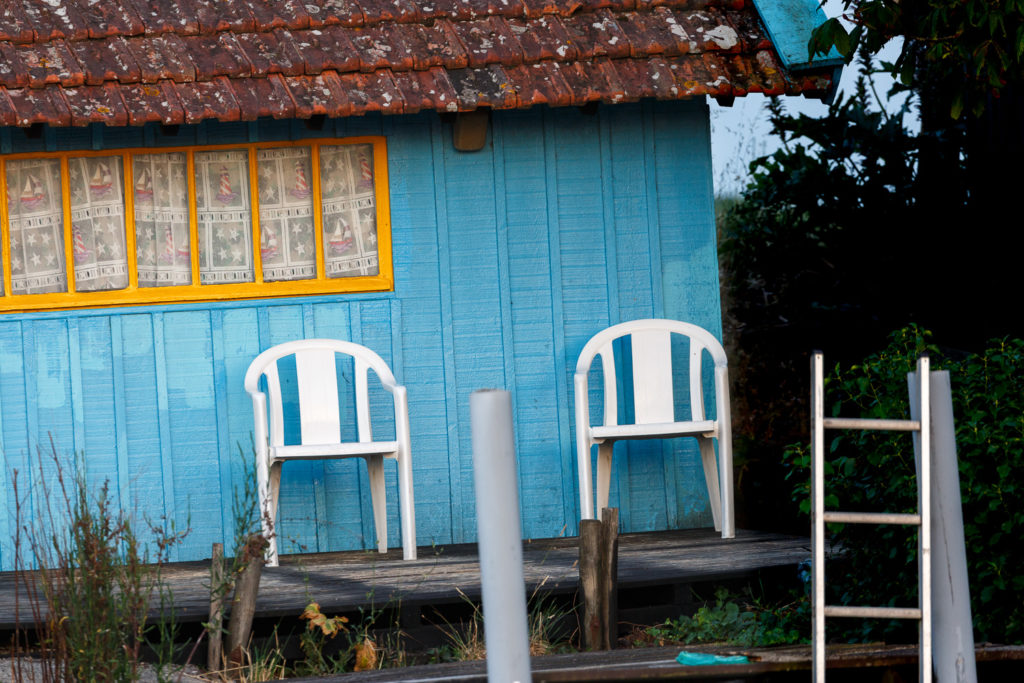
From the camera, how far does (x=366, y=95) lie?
568cm

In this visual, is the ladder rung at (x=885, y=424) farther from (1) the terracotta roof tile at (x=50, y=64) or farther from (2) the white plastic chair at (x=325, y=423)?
(1) the terracotta roof tile at (x=50, y=64)

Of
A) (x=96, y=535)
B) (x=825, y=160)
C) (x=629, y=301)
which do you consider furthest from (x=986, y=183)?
(x=96, y=535)

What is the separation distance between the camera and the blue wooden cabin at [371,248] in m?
5.93

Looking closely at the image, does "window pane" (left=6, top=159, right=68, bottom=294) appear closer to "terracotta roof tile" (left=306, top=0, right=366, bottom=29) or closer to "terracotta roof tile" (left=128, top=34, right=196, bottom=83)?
"terracotta roof tile" (left=128, top=34, right=196, bottom=83)

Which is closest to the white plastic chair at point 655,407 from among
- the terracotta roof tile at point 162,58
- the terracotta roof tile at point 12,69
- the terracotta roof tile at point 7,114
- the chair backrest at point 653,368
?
the chair backrest at point 653,368

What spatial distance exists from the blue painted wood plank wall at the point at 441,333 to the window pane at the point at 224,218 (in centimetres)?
15

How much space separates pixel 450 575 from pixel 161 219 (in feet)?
8.31

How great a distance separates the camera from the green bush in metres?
3.93

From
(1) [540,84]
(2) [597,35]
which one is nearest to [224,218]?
(1) [540,84]

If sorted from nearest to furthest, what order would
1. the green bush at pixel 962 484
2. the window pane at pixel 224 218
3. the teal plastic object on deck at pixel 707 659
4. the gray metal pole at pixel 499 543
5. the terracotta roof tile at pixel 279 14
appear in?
the gray metal pole at pixel 499 543 → the teal plastic object on deck at pixel 707 659 → the green bush at pixel 962 484 → the terracotta roof tile at pixel 279 14 → the window pane at pixel 224 218

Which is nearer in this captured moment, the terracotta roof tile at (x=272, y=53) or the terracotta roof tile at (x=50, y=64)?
the terracotta roof tile at (x=50, y=64)

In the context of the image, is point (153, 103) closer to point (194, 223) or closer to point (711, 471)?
point (194, 223)

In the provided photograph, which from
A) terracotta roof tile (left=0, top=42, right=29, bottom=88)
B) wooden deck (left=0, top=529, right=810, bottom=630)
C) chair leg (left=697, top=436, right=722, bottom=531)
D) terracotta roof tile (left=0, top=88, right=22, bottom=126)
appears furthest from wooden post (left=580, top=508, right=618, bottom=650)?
terracotta roof tile (left=0, top=42, right=29, bottom=88)

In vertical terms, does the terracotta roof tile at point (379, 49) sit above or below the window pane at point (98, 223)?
above
